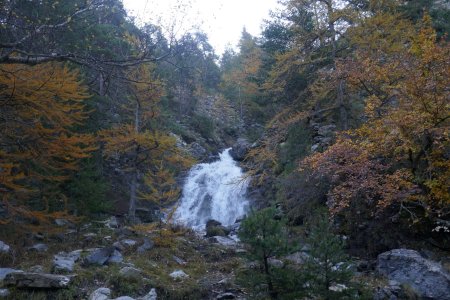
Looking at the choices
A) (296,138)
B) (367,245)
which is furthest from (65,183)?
(367,245)

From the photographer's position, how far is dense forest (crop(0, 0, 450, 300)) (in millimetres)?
6352

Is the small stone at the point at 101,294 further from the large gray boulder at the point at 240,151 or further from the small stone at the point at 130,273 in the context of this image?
the large gray boulder at the point at 240,151

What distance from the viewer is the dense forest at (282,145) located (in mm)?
6352

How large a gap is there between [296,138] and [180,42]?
454 inches

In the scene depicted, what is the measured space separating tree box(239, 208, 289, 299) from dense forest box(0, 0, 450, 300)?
23mm

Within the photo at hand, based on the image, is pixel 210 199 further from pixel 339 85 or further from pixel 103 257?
pixel 103 257

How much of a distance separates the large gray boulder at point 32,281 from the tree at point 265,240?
3.50 m

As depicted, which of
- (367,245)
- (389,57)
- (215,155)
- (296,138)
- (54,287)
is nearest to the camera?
(54,287)

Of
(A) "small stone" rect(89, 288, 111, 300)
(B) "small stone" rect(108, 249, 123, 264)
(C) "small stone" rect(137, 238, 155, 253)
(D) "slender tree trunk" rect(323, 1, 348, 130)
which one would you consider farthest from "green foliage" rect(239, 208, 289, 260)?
(D) "slender tree trunk" rect(323, 1, 348, 130)

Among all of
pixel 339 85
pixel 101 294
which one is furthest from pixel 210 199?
pixel 101 294

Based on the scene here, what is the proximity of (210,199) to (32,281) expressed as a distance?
1453 cm

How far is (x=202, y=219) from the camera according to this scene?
2006 cm

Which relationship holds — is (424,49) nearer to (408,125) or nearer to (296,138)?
(408,125)

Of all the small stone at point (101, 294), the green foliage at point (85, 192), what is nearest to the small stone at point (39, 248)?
the green foliage at point (85, 192)
